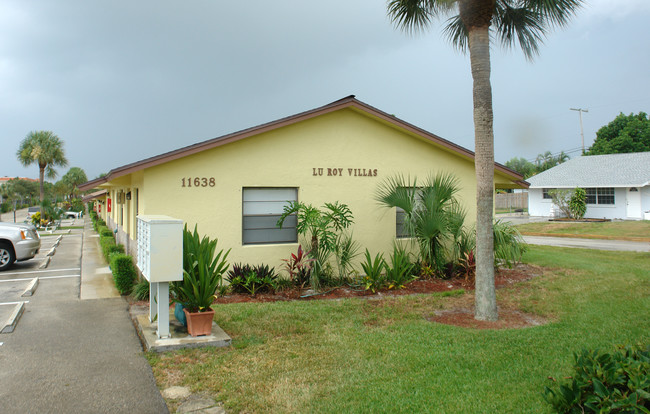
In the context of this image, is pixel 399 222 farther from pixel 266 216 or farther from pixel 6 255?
pixel 6 255

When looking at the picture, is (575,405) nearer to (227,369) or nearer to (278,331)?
(227,369)

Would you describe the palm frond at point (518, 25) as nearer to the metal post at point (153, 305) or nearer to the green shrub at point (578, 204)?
the metal post at point (153, 305)

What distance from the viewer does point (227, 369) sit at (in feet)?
18.0

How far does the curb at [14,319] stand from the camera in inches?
289

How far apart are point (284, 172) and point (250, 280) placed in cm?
268

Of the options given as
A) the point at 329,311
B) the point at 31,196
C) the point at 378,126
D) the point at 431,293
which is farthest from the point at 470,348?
the point at 31,196

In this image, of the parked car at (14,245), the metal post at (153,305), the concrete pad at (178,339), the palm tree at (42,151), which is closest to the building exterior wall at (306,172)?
the metal post at (153,305)

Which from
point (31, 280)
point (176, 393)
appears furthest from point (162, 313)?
point (31, 280)

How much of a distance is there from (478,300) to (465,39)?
221 inches

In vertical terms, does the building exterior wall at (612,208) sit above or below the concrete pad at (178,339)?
above

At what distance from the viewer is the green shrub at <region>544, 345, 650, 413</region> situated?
11.3ft

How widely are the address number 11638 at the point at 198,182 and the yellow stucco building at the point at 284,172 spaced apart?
2 cm

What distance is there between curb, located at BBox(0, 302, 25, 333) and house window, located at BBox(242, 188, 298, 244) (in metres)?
4.44

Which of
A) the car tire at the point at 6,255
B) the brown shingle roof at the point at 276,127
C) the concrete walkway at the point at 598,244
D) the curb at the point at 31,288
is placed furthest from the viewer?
the concrete walkway at the point at 598,244
